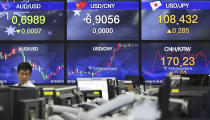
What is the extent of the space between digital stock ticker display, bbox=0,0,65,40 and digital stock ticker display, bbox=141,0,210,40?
156 cm

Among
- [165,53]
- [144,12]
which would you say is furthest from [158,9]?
[165,53]

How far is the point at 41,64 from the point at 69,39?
68cm

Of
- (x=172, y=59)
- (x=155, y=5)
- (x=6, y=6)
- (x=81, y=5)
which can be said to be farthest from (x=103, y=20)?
(x=6, y=6)

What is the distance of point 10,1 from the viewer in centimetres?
A: 643

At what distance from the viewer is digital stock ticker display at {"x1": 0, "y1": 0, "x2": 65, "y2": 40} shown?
638 centimetres

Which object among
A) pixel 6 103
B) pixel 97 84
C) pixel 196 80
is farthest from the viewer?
pixel 97 84

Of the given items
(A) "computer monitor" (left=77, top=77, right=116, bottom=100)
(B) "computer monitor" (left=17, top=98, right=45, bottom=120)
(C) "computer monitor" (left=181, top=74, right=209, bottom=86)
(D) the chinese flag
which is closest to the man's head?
(A) "computer monitor" (left=77, top=77, right=116, bottom=100)

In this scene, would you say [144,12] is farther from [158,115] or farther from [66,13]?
[158,115]

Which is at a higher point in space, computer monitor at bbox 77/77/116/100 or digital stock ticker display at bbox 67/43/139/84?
digital stock ticker display at bbox 67/43/139/84

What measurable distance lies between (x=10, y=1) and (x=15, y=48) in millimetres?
869

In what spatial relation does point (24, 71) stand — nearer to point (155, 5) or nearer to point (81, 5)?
point (81, 5)

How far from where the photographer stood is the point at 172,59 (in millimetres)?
6320

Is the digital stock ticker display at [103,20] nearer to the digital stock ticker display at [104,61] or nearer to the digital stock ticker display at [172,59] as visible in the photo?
the digital stock ticker display at [104,61]

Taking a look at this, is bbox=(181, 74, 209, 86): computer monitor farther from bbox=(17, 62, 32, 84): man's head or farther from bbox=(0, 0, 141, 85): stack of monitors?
bbox=(17, 62, 32, 84): man's head
